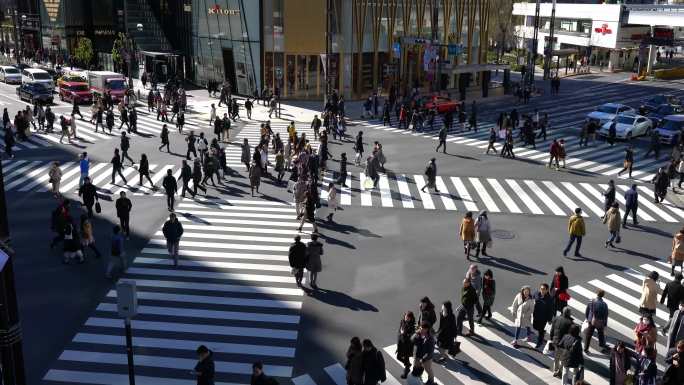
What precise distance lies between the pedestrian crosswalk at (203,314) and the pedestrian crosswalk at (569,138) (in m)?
17.2

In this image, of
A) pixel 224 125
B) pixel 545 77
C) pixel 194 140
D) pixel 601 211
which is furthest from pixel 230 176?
pixel 545 77

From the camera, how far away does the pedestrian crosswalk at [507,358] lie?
13.2 meters

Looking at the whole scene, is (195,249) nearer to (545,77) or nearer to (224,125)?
(224,125)

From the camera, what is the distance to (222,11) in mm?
53969

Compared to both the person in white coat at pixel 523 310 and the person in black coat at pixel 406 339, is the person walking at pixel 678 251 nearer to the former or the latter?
the person in white coat at pixel 523 310

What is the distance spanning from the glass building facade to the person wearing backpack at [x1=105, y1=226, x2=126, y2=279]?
1404 inches

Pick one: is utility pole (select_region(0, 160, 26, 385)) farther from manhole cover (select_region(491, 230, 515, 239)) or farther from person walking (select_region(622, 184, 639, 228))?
person walking (select_region(622, 184, 639, 228))

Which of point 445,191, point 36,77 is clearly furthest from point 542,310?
point 36,77

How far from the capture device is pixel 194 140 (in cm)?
3041

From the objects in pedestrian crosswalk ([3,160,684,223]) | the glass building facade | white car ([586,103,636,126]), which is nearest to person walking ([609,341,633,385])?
pedestrian crosswalk ([3,160,684,223])

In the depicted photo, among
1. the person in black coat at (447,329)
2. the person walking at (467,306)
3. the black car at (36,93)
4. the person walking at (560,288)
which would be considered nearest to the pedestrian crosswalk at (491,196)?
the person walking at (560,288)

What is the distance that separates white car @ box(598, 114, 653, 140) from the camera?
38844mm

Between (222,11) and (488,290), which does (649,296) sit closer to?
(488,290)

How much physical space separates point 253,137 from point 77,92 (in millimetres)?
17290
